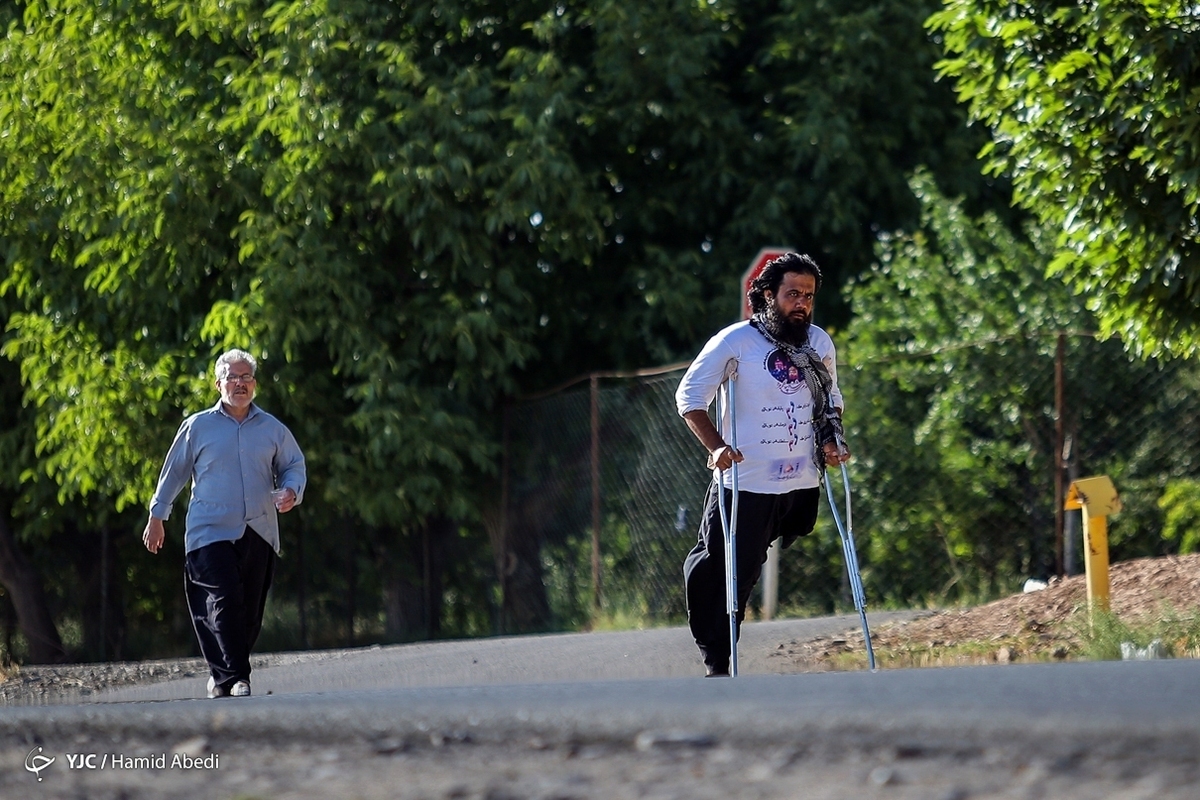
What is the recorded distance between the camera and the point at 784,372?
6820 mm

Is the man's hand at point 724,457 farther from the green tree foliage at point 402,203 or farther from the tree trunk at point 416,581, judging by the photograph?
the tree trunk at point 416,581

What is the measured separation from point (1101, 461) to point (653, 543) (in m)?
3.22

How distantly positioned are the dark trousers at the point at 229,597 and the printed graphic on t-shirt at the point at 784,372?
2648 mm

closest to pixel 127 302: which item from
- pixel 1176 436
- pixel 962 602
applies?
pixel 962 602

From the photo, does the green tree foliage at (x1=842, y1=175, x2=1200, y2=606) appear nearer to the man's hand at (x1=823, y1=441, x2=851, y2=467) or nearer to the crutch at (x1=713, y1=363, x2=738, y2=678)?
the man's hand at (x1=823, y1=441, x2=851, y2=467)

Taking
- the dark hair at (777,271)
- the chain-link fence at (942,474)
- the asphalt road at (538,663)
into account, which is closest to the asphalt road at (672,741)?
the dark hair at (777,271)

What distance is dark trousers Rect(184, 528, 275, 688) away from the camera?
7785mm

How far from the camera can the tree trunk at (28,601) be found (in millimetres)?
16422

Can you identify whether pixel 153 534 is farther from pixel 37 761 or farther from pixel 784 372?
pixel 37 761

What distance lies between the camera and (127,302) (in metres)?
13.6

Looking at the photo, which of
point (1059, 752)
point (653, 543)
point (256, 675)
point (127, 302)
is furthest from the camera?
point (127, 302)

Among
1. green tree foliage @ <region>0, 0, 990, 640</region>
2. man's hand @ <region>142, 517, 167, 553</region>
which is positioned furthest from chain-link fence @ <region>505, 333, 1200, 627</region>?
man's hand @ <region>142, 517, 167, 553</region>

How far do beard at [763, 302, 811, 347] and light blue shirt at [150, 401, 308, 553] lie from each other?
2.37 meters

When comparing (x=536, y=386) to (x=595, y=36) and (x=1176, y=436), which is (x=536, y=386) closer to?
(x=595, y=36)
